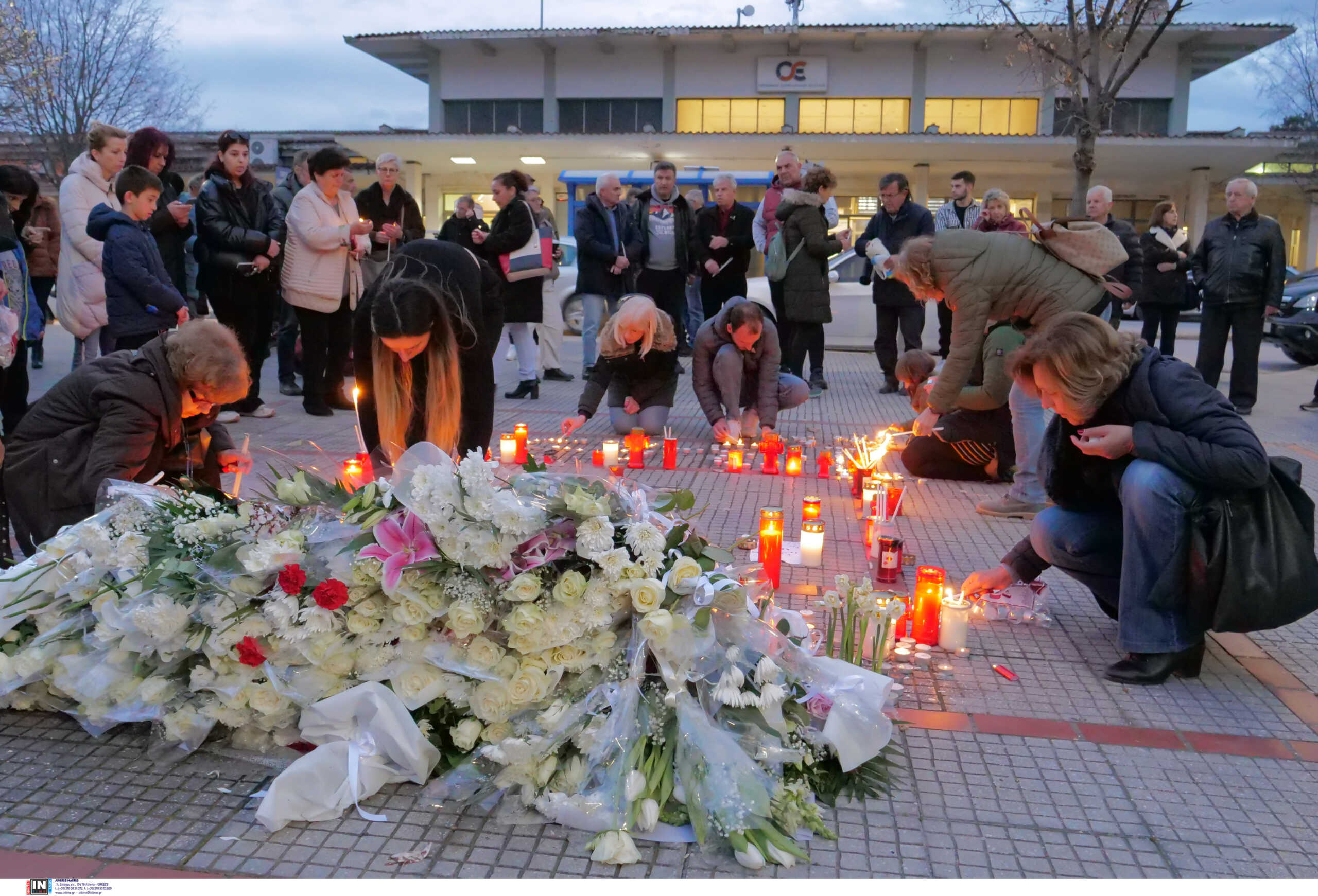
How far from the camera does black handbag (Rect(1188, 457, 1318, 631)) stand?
3.60 m

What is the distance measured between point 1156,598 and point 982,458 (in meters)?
3.48

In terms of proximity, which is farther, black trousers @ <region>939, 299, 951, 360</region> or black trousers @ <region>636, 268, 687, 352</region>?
black trousers @ <region>939, 299, 951, 360</region>

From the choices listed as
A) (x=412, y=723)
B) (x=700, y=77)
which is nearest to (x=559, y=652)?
(x=412, y=723)

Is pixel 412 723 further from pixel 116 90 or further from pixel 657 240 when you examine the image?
pixel 116 90

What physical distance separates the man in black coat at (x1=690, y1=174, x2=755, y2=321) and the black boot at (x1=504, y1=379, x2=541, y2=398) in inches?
81.8

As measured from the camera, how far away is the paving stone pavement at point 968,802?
2639mm

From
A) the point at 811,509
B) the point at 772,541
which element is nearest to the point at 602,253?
the point at 811,509

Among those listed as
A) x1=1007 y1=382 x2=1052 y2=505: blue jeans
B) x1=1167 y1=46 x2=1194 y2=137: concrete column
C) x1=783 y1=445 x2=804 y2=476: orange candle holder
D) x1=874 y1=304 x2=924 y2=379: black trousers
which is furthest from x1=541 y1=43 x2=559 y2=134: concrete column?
x1=1007 y1=382 x2=1052 y2=505: blue jeans

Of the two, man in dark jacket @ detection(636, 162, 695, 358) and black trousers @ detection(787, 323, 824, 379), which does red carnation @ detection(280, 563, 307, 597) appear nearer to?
black trousers @ detection(787, 323, 824, 379)

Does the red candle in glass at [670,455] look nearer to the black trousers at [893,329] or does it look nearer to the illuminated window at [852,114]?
the black trousers at [893,329]

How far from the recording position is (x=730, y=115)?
101 feet

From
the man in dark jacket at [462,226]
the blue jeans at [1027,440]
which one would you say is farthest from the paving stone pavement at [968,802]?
the man in dark jacket at [462,226]

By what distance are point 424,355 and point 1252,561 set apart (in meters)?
3.44

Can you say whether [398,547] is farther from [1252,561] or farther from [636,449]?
[636,449]
